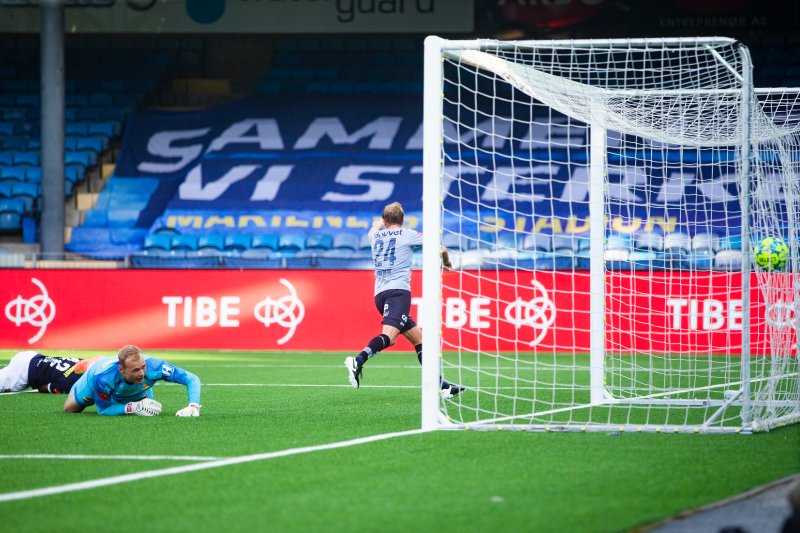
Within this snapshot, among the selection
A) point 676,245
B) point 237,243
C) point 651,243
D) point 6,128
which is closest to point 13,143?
point 6,128

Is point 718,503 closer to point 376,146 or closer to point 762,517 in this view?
point 762,517

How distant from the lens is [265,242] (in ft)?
71.5

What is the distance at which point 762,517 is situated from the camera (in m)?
4.88

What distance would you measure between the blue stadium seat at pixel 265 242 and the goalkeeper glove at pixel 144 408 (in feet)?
42.5

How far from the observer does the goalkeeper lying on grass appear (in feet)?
26.8

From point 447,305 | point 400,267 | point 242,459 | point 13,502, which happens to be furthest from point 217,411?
point 447,305

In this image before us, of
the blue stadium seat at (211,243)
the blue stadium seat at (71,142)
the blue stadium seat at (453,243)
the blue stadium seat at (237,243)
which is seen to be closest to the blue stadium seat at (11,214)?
the blue stadium seat at (71,142)

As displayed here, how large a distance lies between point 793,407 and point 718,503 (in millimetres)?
4719

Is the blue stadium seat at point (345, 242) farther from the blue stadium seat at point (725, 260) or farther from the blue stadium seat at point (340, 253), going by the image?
the blue stadium seat at point (725, 260)

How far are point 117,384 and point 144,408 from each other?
0.28m

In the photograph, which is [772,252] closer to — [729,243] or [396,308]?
[396,308]

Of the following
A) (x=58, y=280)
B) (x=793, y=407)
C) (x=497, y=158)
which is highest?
(x=497, y=158)

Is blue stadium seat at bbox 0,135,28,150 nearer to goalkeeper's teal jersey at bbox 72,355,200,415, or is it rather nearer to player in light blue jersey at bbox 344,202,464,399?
player in light blue jersey at bbox 344,202,464,399

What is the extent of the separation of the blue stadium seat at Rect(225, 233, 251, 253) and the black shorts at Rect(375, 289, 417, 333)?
469 inches
